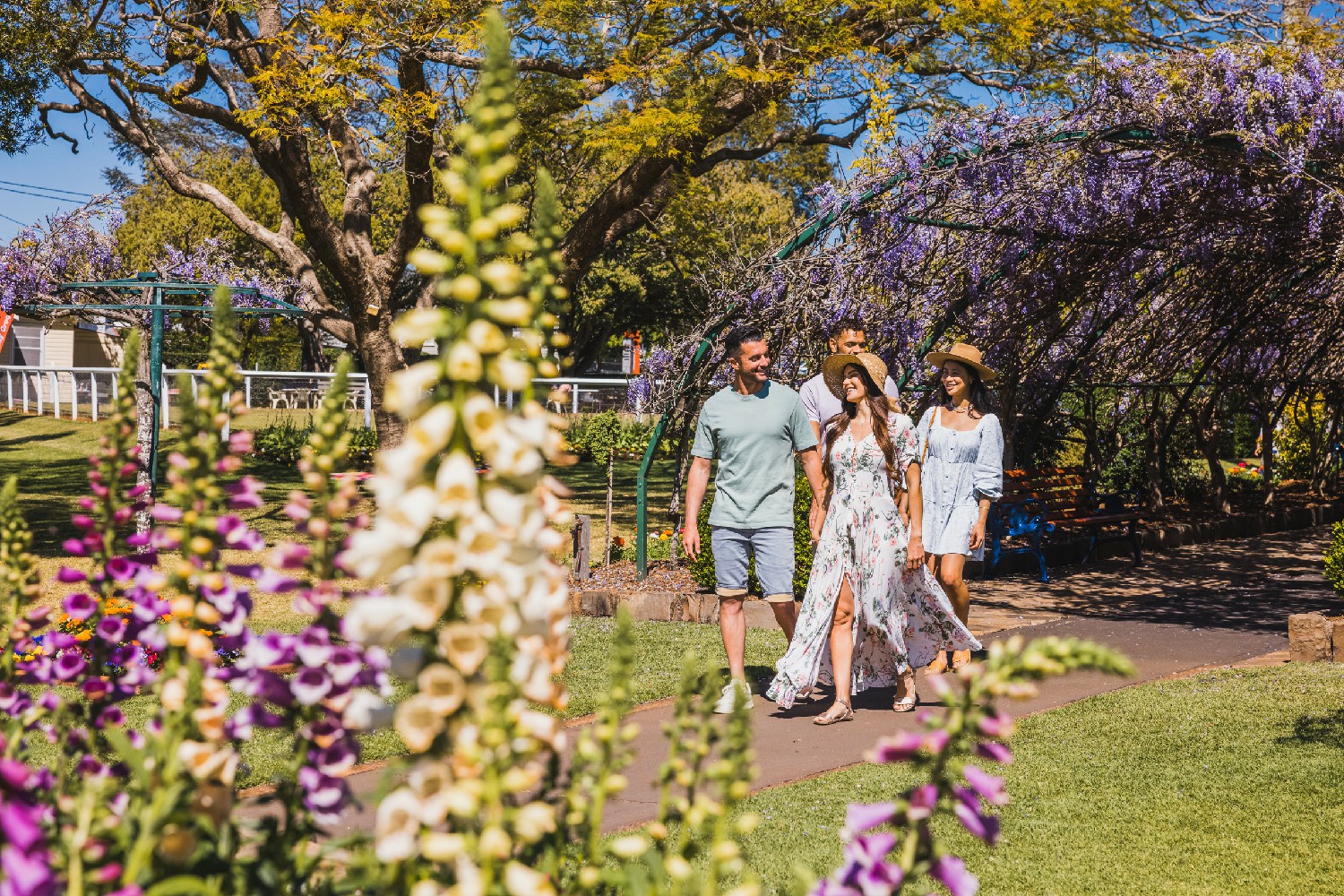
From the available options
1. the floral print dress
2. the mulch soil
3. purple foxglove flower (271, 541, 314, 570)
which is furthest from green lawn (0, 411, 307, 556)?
purple foxglove flower (271, 541, 314, 570)

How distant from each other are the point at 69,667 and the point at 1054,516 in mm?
11175

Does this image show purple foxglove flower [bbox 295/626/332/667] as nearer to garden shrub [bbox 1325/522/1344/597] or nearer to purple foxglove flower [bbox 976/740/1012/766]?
purple foxglove flower [bbox 976/740/1012/766]

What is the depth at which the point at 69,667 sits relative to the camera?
2043 mm

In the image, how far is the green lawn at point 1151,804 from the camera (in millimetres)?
3965

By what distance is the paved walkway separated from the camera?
548cm

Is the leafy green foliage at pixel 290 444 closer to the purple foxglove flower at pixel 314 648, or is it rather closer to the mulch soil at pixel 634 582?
the mulch soil at pixel 634 582

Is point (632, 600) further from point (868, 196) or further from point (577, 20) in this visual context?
point (577, 20)

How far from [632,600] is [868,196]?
3728 millimetres

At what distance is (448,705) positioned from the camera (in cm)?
128

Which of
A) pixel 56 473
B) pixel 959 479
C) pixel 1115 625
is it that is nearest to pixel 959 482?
pixel 959 479

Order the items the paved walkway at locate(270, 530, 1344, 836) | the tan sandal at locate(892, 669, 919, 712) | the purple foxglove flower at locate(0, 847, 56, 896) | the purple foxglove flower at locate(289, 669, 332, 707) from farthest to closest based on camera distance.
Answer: the tan sandal at locate(892, 669, 919, 712) < the paved walkway at locate(270, 530, 1344, 836) < the purple foxglove flower at locate(289, 669, 332, 707) < the purple foxglove flower at locate(0, 847, 56, 896)

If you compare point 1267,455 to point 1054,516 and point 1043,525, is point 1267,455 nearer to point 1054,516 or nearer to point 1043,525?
point 1054,516

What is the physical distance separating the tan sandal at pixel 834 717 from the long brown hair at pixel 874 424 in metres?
1.16

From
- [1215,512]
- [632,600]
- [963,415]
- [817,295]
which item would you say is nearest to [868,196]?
[817,295]
